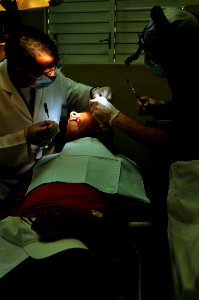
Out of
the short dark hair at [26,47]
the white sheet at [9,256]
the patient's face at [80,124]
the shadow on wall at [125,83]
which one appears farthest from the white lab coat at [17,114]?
the white sheet at [9,256]

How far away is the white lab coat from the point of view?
2016 millimetres

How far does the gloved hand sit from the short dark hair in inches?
13.3

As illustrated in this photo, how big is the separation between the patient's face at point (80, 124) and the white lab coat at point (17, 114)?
0.16 meters

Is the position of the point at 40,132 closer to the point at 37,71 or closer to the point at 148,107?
the point at 37,71

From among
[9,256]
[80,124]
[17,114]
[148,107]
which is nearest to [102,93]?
[80,124]

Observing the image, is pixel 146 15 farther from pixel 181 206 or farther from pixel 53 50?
pixel 181 206

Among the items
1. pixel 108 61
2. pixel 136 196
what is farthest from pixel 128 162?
pixel 108 61

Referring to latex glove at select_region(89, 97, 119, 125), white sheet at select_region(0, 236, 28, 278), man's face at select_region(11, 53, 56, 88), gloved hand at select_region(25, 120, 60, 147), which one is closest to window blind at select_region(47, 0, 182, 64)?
latex glove at select_region(89, 97, 119, 125)

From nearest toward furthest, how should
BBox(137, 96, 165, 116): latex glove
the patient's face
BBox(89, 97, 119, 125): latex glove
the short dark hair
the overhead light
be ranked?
the overhead light < the short dark hair < BBox(89, 97, 119, 125): latex glove < BBox(137, 96, 165, 116): latex glove < the patient's face

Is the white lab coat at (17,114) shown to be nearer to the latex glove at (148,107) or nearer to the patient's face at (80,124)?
the patient's face at (80,124)

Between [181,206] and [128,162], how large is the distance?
103 centimetres

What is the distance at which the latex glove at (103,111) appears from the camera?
7.15ft

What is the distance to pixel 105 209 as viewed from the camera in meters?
1.57

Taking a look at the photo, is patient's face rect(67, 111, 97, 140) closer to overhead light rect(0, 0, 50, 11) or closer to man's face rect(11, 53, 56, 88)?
man's face rect(11, 53, 56, 88)
